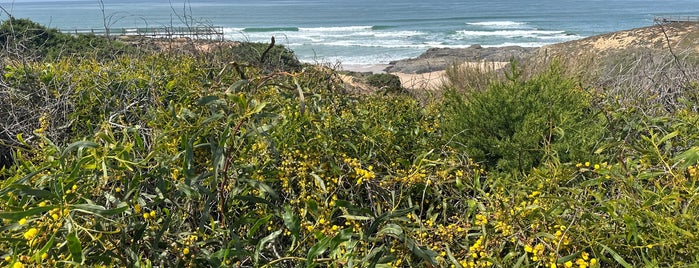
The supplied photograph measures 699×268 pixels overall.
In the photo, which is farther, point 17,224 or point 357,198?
point 357,198

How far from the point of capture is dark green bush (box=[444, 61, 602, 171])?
7.55ft

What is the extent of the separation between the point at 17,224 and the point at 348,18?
194 ft

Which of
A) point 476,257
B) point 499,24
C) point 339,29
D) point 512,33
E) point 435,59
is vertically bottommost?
point 476,257

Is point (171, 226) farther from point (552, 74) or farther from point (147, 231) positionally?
point (552, 74)

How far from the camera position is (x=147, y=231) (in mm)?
1171

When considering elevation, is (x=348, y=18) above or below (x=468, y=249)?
above

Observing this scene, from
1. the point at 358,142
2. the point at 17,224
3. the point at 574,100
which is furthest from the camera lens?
the point at 574,100

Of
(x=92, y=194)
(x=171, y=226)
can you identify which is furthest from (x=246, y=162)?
(x=92, y=194)

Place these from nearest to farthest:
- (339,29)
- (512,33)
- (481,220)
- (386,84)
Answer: (481,220) < (386,84) < (512,33) < (339,29)

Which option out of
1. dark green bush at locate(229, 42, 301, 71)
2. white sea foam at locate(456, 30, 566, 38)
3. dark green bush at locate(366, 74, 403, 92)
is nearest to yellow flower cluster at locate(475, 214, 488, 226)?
dark green bush at locate(229, 42, 301, 71)

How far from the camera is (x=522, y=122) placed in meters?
2.69

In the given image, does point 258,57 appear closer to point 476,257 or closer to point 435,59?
point 476,257

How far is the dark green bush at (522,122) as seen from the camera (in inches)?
90.7

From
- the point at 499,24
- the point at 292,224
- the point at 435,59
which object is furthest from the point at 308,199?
the point at 499,24
